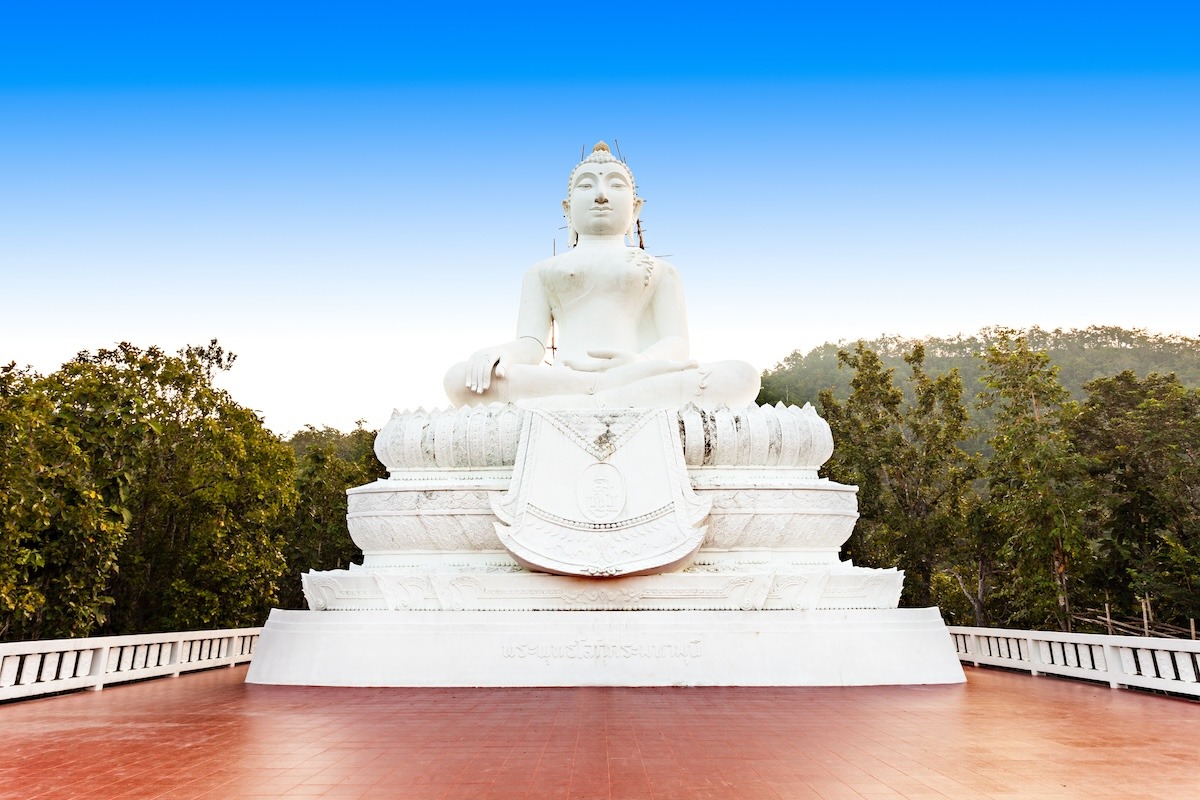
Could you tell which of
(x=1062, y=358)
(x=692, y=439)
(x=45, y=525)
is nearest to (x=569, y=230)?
(x=692, y=439)

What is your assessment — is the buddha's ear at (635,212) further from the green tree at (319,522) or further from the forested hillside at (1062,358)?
the forested hillside at (1062,358)

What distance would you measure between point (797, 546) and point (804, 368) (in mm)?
36104

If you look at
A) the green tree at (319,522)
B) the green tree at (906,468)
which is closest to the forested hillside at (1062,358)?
the green tree at (906,468)

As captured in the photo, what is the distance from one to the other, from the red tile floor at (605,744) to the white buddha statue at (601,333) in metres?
3.57

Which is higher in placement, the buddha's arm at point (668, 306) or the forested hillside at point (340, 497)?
the buddha's arm at point (668, 306)

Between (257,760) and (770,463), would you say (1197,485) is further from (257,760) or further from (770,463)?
(257,760)

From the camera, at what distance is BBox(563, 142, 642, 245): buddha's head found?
11.7m

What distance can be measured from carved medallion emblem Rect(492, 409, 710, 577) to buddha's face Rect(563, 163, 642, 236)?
3552mm

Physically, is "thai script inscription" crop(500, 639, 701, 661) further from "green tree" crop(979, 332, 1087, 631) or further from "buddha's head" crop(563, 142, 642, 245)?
"green tree" crop(979, 332, 1087, 631)

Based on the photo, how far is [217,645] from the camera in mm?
10172

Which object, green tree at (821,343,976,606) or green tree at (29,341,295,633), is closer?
green tree at (29,341,295,633)

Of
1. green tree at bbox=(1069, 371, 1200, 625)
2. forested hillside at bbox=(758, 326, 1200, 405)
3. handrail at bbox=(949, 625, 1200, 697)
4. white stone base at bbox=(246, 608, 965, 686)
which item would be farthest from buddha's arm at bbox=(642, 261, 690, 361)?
forested hillside at bbox=(758, 326, 1200, 405)

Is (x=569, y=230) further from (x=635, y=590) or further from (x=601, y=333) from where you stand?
(x=635, y=590)

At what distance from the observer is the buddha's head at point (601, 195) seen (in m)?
11.7
